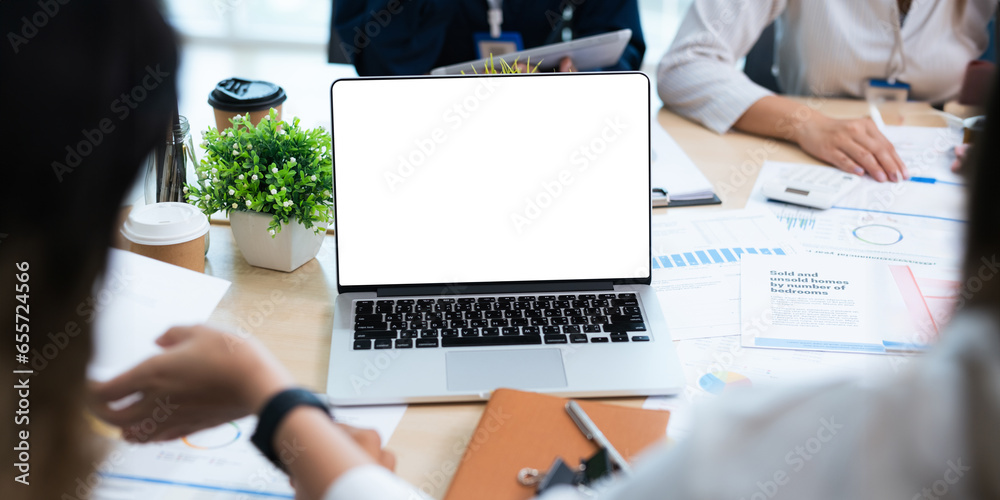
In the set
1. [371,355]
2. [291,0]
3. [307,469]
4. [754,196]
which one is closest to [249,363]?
[307,469]

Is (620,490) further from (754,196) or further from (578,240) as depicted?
(754,196)

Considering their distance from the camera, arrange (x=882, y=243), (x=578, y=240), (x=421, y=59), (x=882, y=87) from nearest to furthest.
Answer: (x=578, y=240)
(x=882, y=243)
(x=882, y=87)
(x=421, y=59)

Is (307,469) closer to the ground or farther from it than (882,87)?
closer to the ground

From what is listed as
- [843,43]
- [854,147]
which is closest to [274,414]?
[854,147]

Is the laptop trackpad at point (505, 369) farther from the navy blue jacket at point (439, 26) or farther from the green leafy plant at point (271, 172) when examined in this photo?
the navy blue jacket at point (439, 26)

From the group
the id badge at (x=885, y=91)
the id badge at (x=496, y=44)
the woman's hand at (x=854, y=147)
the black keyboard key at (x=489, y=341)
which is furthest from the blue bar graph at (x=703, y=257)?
the id badge at (x=885, y=91)

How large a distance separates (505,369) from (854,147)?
3.03ft

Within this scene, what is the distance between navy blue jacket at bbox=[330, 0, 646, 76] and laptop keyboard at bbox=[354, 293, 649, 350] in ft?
3.55

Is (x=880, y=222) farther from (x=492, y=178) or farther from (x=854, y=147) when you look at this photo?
(x=492, y=178)

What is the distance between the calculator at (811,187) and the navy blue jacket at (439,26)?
2.15 feet

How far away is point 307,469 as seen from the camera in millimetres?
606

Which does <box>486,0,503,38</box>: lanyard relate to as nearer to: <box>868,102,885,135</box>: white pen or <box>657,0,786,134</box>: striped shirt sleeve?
<box>657,0,786,134</box>: striped shirt sleeve

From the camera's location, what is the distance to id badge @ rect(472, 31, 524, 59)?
1.82 metres

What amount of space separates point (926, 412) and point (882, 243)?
2.77ft
